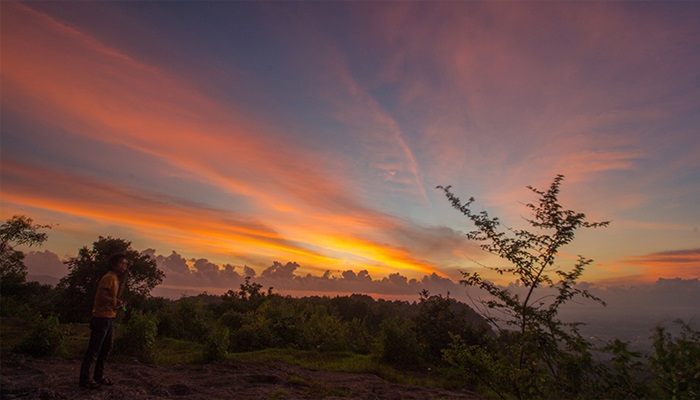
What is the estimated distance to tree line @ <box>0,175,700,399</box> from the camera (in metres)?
4.11

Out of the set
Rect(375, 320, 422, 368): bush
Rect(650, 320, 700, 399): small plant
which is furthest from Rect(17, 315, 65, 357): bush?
Rect(650, 320, 700, 399): small plant

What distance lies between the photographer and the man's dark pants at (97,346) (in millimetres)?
7516

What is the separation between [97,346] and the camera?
25.1 ft

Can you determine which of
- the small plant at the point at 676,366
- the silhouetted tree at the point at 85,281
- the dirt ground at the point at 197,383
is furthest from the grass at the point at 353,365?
the silhouetted tree at the point at 85,281

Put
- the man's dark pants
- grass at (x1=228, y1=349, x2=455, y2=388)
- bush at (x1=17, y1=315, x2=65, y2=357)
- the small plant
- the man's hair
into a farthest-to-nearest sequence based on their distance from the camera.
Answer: grass at (x1=228, y1=349, x2=455, y2=388) → bush at (x1=17, y1=315, x2=65, y2=357) → the man's hair → the man's dark pants → the small plant

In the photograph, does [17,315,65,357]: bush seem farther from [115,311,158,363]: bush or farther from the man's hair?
the man's hair

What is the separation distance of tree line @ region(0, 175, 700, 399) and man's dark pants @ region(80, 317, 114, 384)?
4275mm

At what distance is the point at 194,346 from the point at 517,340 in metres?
17.0

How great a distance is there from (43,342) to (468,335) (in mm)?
18295

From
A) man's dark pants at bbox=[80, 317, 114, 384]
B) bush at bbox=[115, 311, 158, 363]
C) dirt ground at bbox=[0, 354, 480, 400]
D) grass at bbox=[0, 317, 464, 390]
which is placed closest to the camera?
dirt ground at bbox=[0, 354, 480, 400]

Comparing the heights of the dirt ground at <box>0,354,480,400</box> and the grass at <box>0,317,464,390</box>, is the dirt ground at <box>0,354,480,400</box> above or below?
above

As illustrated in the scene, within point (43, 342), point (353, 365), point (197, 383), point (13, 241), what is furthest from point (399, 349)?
point (13, 241)

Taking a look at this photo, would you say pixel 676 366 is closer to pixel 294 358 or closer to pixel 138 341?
pixel 138 341

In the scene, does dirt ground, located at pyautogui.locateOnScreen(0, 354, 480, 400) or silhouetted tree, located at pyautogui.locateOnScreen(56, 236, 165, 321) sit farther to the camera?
A: silhouetted tree, located at pyautogui.locateOnScreen(56, 236, 165, 321)
